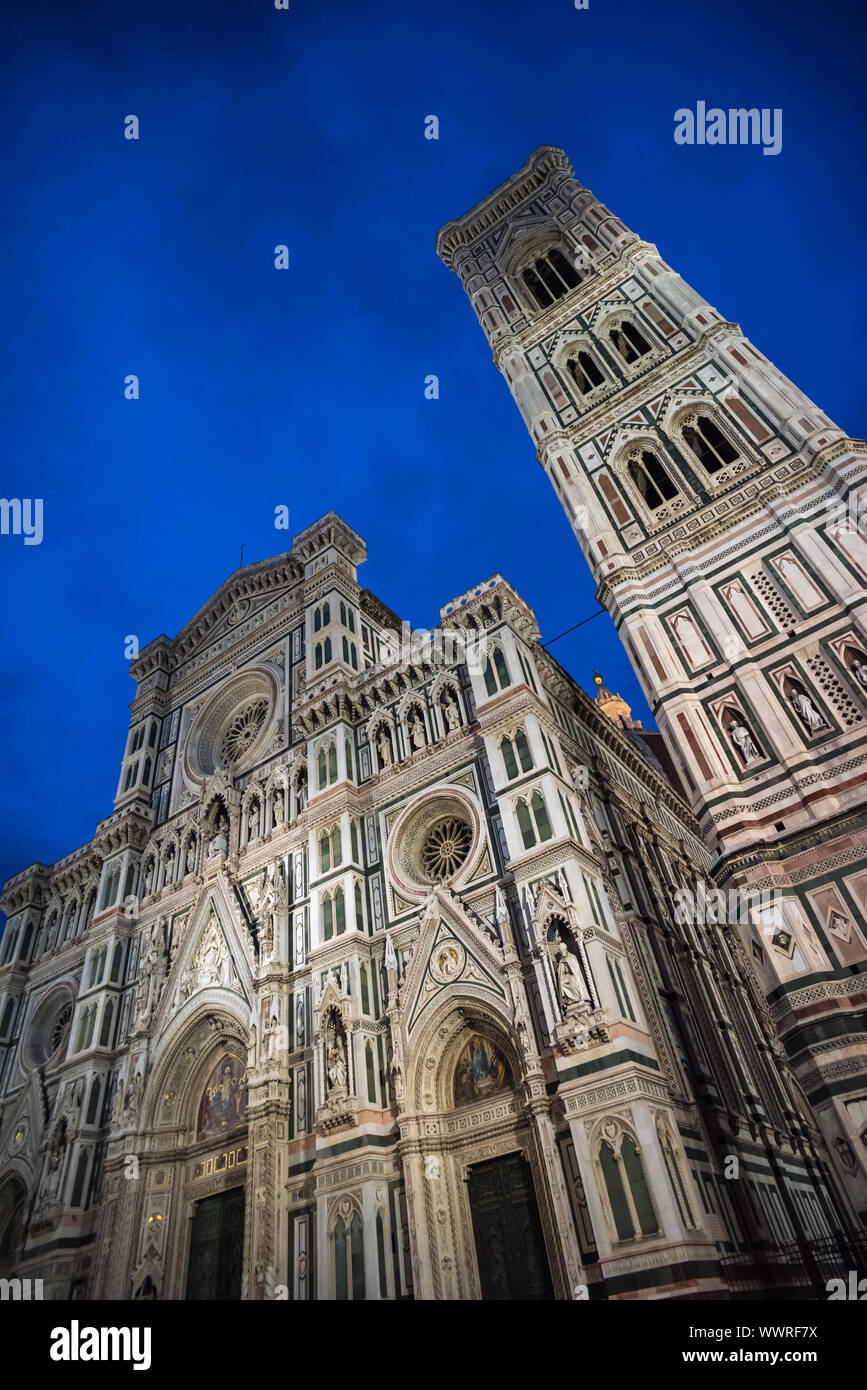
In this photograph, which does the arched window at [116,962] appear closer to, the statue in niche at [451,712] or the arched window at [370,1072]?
the arched window at [370,1072]

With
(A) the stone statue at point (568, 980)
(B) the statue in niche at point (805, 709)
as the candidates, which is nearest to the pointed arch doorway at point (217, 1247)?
(A) the stone statue at point (568, 980)

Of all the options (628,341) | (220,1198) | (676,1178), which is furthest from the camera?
(628,341)

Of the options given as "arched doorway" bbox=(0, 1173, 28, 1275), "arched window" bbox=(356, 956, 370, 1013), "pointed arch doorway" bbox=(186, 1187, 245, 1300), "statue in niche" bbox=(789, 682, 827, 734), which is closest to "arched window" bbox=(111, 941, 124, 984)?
"arched doorway" bbox=(0, 1173, 28, 1275)

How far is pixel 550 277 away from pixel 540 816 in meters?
22.5

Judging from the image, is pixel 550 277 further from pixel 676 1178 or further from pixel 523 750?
pixel 676 1178

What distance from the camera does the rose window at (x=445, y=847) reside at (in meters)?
19.5

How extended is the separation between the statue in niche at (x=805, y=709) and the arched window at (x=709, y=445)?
696cm

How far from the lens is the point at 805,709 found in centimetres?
1545

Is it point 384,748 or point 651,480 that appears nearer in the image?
point 651,480

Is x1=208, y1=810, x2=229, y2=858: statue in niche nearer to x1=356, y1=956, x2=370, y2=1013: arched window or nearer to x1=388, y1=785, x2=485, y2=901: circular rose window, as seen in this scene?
x1=388, y1=785, x2=485, y2=901: circular rose window

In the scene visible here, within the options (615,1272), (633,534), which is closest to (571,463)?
(633,534)

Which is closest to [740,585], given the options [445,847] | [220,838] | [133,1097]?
[445,847]

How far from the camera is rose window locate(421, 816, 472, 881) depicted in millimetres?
19531
